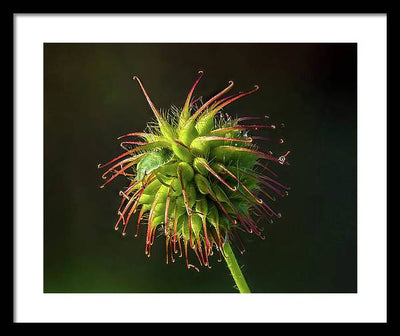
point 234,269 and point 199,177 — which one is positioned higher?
point 199,177

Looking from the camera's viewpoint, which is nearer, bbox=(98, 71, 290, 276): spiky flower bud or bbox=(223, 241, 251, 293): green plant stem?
bbox=(98, 71, 290, 276): spiky flower bud

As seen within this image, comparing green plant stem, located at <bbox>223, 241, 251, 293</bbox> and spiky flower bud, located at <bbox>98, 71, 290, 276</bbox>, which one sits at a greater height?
spiky flower bud, located at <bbox>98, 71, 290, 276</bbox>

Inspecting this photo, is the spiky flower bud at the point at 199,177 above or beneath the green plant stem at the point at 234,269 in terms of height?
above

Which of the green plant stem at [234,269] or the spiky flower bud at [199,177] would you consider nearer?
the spiky flower bud at [199,177]

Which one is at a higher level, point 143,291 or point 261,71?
point 261,71

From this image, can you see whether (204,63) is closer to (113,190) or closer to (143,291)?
(113,190)
